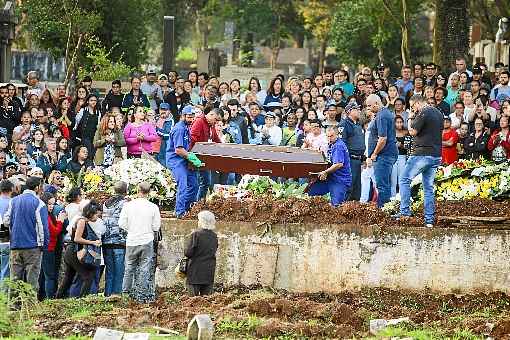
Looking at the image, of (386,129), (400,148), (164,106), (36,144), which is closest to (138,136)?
(164,106)

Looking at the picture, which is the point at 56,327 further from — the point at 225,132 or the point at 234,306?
the point at 225,132

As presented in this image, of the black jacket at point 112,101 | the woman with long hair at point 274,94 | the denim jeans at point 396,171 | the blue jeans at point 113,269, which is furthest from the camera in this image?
the black jacket at point 112,101

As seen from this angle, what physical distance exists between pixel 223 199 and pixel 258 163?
114 cm

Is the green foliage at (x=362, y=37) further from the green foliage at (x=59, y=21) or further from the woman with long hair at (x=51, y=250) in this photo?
the woman with long hair at (x=51, y=250)

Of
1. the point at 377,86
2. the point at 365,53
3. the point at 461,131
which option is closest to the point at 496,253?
the point at 461,131

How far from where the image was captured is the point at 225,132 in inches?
1037

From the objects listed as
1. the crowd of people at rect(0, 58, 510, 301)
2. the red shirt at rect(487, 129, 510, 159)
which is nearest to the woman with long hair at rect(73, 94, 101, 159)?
the crowd of people at rect(0, 58, 510, 301)

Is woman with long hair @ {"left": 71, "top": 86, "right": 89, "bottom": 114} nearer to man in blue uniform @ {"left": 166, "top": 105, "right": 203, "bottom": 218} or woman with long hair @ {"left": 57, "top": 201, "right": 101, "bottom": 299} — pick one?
man in blue uniform @ {"left": 166, "top": 105, "right": 203, "bottom": 218}

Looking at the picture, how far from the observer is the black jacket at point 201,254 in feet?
61.4

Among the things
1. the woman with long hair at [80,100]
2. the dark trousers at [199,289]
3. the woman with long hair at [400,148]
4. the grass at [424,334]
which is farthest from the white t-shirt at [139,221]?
the woman with long hair at [80,100]

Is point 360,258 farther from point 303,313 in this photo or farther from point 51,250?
point 51,250

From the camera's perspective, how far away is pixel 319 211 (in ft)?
68.7

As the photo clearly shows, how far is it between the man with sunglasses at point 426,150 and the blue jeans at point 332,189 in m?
2.06

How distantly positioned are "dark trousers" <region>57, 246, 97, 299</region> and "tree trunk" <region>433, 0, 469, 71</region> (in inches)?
618
